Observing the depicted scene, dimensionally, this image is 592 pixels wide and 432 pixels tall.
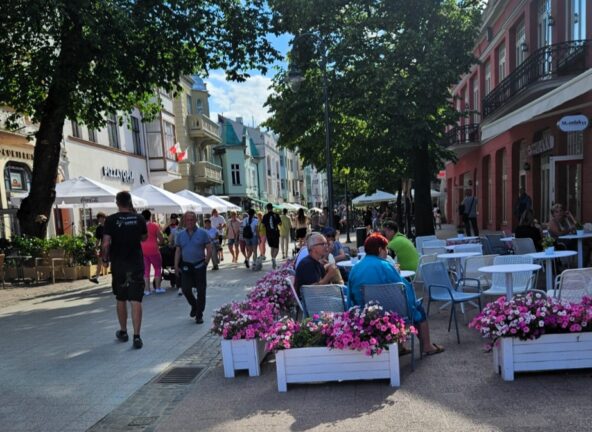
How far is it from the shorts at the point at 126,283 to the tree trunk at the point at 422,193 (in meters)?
9.41

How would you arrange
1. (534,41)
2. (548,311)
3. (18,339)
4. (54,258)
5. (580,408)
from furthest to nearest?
1. (534,41)
2. (54,258)
3. (18,339)
4. (548,311)
5. (580,408)

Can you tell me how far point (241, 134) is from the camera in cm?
5353

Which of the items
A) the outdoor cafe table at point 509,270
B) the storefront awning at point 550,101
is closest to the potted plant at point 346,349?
the outdoor cafe table at point 509,270

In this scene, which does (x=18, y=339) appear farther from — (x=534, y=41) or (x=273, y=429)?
(x=534, y=41)

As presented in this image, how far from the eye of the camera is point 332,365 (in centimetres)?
409

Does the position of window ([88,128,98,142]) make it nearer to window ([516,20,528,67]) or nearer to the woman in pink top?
the woman in pink top

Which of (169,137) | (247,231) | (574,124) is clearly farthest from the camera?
(169,137)

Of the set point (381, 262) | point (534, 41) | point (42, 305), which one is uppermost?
point (534, 41)

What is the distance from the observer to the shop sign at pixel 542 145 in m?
13.6

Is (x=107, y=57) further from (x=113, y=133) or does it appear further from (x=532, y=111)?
(x=113, y=133)

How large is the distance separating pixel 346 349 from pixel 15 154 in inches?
610

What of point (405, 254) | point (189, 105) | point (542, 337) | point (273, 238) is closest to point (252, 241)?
point (273, 238)

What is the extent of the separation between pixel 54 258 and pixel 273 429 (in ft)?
34.4

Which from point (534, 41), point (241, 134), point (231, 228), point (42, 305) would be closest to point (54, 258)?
point (42, 305)
